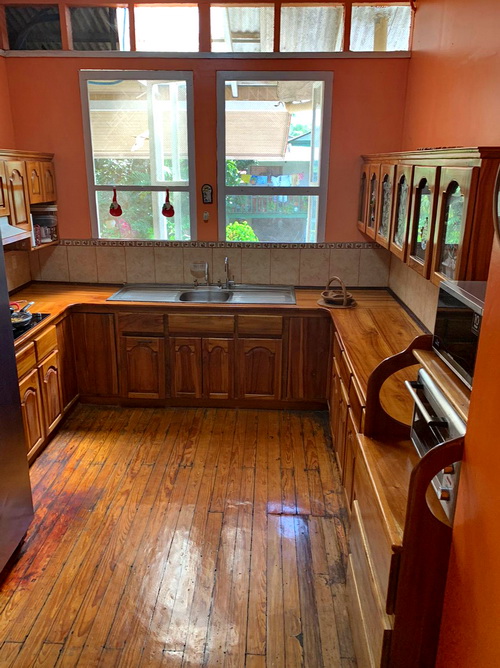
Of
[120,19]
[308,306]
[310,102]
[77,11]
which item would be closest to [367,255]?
[308,306]

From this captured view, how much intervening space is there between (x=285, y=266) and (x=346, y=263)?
1.67 feet

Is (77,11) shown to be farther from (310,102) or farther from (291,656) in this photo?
(291,656)

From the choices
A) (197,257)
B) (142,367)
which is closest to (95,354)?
(142,367)

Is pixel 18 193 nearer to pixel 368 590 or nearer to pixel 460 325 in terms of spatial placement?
pixel 460 325

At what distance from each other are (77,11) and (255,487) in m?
3.71

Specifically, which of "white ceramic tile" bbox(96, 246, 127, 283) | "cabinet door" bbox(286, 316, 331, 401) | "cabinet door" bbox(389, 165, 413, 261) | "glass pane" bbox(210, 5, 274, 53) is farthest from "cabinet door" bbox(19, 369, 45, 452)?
"glass pane" bbox(210, 5, 274, 53)

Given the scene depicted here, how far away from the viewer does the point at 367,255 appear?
4301mm

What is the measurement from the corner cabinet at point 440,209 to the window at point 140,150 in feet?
5.44

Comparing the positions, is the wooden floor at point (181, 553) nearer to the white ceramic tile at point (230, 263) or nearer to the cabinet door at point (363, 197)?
the white ceramic tile at point (230, 263)

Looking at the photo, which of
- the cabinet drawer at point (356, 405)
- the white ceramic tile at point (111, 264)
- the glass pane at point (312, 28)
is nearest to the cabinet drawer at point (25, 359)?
the white ceramic tile at point (111, 264)

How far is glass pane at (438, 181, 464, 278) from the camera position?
80.2 inches

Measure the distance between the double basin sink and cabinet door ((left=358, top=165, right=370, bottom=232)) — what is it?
30.2 inches

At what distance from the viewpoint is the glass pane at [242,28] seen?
3.85m

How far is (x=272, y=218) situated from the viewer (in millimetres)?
4262
